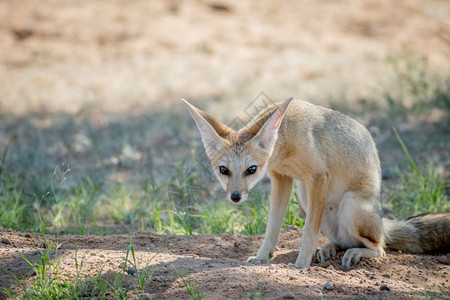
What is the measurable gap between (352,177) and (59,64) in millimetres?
10291

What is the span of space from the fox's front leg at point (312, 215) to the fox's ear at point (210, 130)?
0.92 m

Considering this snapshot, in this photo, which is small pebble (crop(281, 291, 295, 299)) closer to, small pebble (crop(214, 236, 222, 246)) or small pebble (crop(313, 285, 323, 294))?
small pebble (crop(313, 285, 323, 294))

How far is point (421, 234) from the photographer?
5.55 m

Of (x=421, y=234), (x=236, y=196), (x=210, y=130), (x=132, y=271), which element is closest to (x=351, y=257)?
(x=421, y=234)

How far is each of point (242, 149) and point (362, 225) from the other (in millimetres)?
1401

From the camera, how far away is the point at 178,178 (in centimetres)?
699

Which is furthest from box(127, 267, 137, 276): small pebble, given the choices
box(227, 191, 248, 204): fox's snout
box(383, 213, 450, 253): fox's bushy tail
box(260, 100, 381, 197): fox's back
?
box(383, 213, 450, 253): fox's bushy tail

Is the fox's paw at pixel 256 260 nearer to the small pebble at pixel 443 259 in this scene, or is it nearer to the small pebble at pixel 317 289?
the small pebble at pixel 317 289

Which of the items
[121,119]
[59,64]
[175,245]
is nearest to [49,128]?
[121,119]

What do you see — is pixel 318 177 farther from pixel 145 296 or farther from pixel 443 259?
pixel 145 296

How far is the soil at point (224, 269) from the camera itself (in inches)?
164

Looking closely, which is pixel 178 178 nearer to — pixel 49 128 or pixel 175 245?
pixel 175 245

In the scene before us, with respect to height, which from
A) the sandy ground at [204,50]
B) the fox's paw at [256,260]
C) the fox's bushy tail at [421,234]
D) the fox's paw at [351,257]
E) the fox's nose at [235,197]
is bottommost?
the fox's paw at [256,260]

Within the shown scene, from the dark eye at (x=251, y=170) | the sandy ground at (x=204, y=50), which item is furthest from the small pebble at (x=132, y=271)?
the sandy ground at (x=204, y=50)
